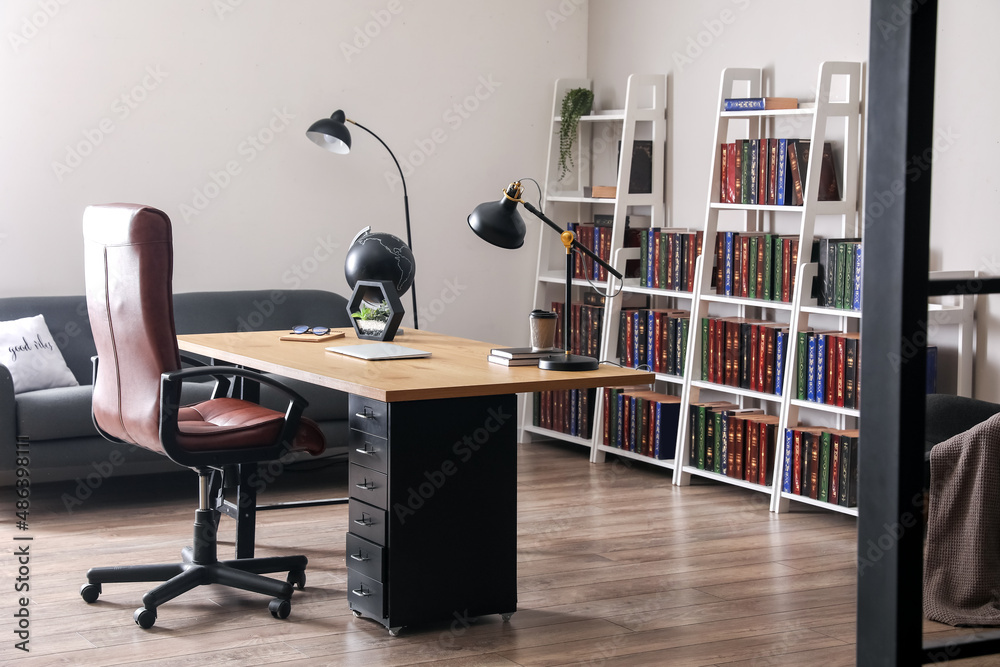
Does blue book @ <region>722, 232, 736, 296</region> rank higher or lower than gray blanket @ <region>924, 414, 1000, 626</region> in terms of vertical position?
higher

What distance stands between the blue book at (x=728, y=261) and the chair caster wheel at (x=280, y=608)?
2514mm

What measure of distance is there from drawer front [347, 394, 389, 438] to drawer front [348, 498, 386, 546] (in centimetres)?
21

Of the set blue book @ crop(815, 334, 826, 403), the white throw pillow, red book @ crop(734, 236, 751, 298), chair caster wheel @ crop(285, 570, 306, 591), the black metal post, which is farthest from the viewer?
red book @ crop(734, 236, 751, 298)

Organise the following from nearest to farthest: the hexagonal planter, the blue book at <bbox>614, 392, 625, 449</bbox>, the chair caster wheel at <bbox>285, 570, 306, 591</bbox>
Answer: the chair caster wheel at <bbox>285, 570, 306, 591</bbox> < the hexagonal planter < the blue book at <bbox>614, 392, 625, 449</bbox>

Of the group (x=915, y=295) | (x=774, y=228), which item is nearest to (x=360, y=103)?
(x=774, y=228)

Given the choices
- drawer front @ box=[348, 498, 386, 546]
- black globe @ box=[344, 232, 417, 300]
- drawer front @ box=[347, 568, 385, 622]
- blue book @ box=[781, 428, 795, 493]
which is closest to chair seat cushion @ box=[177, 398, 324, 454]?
drawer front @ box=[348, 498, 386, 546]

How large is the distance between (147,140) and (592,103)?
2.31m

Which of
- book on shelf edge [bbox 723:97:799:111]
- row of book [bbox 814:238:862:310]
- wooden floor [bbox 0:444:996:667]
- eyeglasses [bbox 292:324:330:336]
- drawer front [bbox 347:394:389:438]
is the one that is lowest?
wooden floor [bbox 0:444:996:667]

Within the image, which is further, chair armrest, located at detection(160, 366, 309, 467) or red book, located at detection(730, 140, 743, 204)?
red book, located at detection(730, 140, 743, 204)

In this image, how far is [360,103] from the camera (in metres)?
5.66

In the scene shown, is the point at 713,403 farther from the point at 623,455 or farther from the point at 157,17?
the point at 157,17

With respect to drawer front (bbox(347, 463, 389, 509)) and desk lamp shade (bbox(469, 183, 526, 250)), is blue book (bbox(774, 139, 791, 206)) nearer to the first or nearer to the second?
desk lamp shade (bbox(469, 183, 526, 250))

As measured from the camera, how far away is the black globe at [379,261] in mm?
4059

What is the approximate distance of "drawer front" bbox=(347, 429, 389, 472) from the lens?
2.99m
